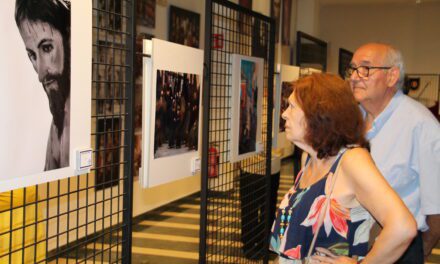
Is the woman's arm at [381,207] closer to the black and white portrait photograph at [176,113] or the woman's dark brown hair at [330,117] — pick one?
the woman's dark brown hair at [330,117]

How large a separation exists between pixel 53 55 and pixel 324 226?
1.03 metres

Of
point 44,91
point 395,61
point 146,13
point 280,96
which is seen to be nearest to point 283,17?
point 146,13

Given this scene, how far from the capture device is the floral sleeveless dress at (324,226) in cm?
165

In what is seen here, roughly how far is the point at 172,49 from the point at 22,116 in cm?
98

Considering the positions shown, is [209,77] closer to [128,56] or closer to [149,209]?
[128,56]

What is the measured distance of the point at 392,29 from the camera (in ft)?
50.5

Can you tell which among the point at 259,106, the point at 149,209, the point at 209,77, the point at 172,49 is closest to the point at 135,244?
the point at 149,209

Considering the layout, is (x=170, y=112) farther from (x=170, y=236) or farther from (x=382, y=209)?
(x=170, y=236)

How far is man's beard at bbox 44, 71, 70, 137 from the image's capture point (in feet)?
4.83

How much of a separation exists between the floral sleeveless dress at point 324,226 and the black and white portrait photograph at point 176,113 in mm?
763

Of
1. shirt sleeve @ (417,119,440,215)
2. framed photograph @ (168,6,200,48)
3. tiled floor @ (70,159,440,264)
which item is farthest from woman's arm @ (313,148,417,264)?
framed photograph @ (168,6,200,48)

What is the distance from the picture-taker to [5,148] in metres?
1.33

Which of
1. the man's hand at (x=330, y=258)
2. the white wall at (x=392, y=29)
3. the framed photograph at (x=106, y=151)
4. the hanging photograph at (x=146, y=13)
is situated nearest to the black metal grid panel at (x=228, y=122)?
the framed photograph at (x=106, y=151)

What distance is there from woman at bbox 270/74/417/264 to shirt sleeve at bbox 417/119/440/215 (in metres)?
0.63
